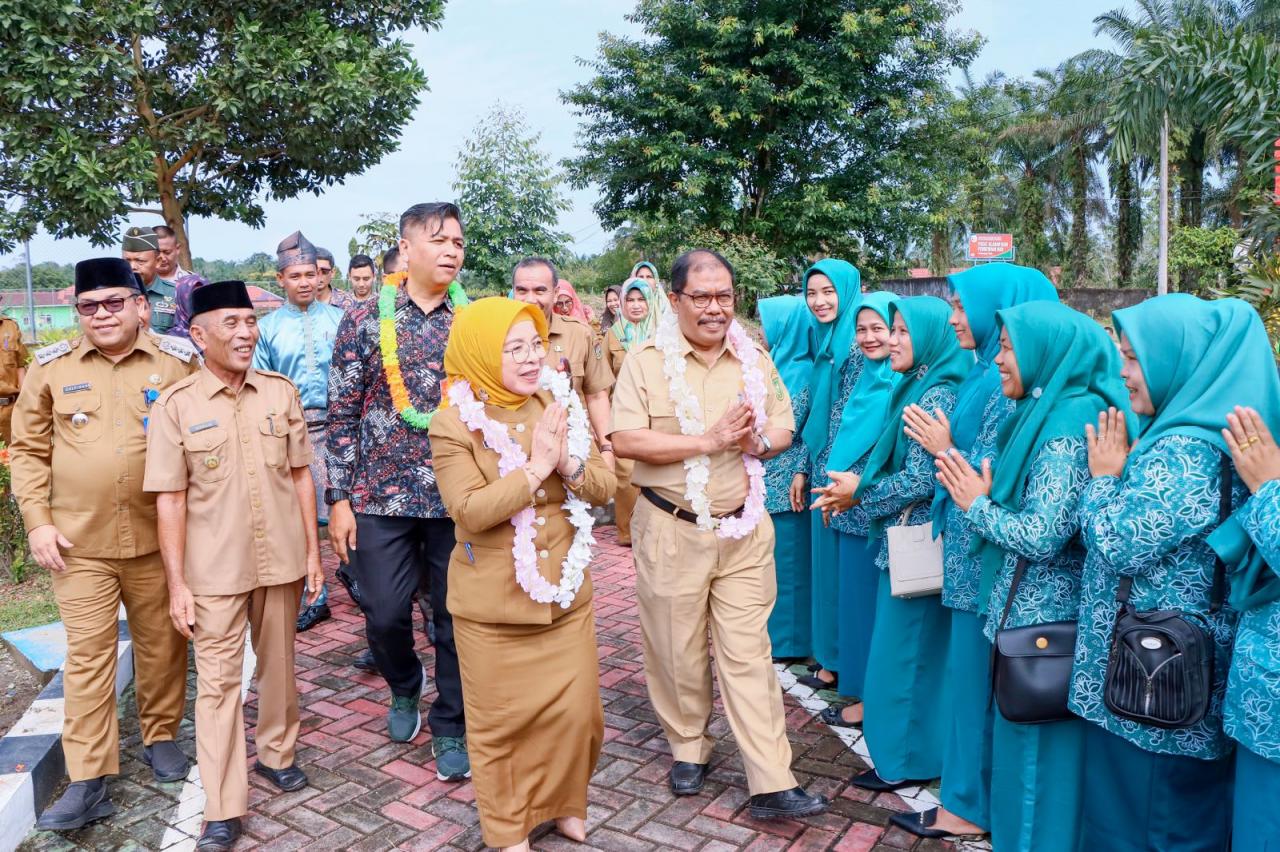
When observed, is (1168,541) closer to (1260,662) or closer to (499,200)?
(1260,662)

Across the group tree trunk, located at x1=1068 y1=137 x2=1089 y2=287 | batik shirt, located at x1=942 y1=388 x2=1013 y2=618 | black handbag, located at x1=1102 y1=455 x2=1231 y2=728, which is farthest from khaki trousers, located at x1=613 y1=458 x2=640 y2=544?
tree trunk, located at x1=1068 y1=137 x2=1089 y2=287

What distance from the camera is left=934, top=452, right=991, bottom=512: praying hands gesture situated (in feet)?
10.2

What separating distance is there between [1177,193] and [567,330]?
3747 centimetres

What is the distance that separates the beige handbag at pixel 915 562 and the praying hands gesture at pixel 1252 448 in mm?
1356

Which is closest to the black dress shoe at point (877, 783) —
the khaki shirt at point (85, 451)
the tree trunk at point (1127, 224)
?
the khaki shirt at point (85, 451)

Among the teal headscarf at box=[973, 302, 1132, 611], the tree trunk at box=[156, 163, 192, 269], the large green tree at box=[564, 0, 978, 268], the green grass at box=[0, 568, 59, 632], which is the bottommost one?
the green grass at box=[0, 568, 59, 632]

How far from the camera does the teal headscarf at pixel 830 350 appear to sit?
4.90m

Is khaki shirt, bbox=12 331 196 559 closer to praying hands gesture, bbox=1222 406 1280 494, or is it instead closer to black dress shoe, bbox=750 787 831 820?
black dress shoe, bbox=750 787 831 820

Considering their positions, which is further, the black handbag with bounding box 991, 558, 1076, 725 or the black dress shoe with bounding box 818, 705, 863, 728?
the black dress shoe with bounding box 818, 705, 863, 728

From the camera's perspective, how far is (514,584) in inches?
126

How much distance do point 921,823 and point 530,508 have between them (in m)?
1.86

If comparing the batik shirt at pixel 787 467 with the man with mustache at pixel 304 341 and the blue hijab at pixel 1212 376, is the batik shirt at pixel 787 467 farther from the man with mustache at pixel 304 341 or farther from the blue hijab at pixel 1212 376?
the man with mustache at pixel 304 341

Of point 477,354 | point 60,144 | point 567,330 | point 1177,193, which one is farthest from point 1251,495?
point 1177,193

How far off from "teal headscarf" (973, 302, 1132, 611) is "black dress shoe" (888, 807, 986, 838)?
4.14 ft
